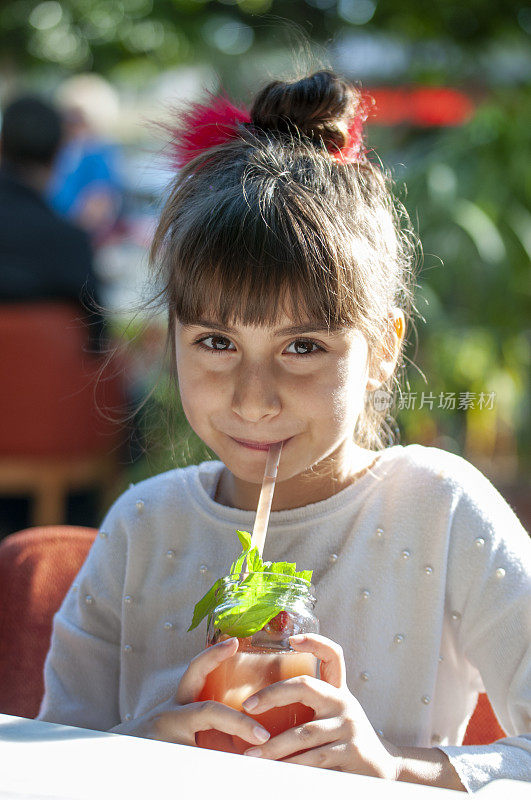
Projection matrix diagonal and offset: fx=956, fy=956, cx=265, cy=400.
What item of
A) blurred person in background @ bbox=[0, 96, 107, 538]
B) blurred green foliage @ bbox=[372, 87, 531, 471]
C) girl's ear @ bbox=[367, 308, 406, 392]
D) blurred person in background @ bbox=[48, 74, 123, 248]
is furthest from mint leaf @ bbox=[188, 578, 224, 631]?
blurred person in background @ bbox=[48, 74, 123, 248]

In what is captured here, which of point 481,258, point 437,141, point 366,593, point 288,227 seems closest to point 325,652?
point 366,593

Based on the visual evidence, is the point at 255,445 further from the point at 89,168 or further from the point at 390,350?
the point at 89,168

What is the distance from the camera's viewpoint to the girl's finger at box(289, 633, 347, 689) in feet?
2.72

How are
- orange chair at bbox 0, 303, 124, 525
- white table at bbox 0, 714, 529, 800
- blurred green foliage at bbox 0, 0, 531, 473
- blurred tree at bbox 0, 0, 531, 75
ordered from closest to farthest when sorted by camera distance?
white table at bbox 0, 714, 529, 800 → blurred green foliage at bbox 0, 0, 531, 473 → orange chair at bbox 0, 303, 124, 525 → blurred tree at bbox 0, 0, 531, 75

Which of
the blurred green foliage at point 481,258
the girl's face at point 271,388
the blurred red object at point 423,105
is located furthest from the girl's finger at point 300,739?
the blurred red object at point 423,105

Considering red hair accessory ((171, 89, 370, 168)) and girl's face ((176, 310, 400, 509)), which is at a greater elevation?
red hair accessory ((171, 89, 370, 168))

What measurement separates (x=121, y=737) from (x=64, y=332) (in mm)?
2652

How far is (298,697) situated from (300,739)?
4 cm

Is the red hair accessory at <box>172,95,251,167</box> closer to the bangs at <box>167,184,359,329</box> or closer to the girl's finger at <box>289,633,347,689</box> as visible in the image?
the bangs at <box>167,184,359,329</box>

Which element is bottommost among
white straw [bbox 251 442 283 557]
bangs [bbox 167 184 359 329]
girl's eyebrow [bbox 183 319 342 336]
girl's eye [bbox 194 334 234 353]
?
white straw [bbox 251 442 283 557]

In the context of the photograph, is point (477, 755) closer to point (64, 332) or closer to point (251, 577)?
point (251, 577)

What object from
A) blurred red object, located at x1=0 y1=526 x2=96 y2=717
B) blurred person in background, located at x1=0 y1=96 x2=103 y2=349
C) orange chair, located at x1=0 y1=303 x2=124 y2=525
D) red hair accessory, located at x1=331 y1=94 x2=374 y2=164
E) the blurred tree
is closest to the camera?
red hair accessory, located at x1=331 y1=94 x2=374 y2=164

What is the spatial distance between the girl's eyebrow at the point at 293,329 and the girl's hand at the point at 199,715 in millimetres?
355

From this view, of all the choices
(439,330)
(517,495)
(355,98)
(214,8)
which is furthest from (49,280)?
(214,8)
